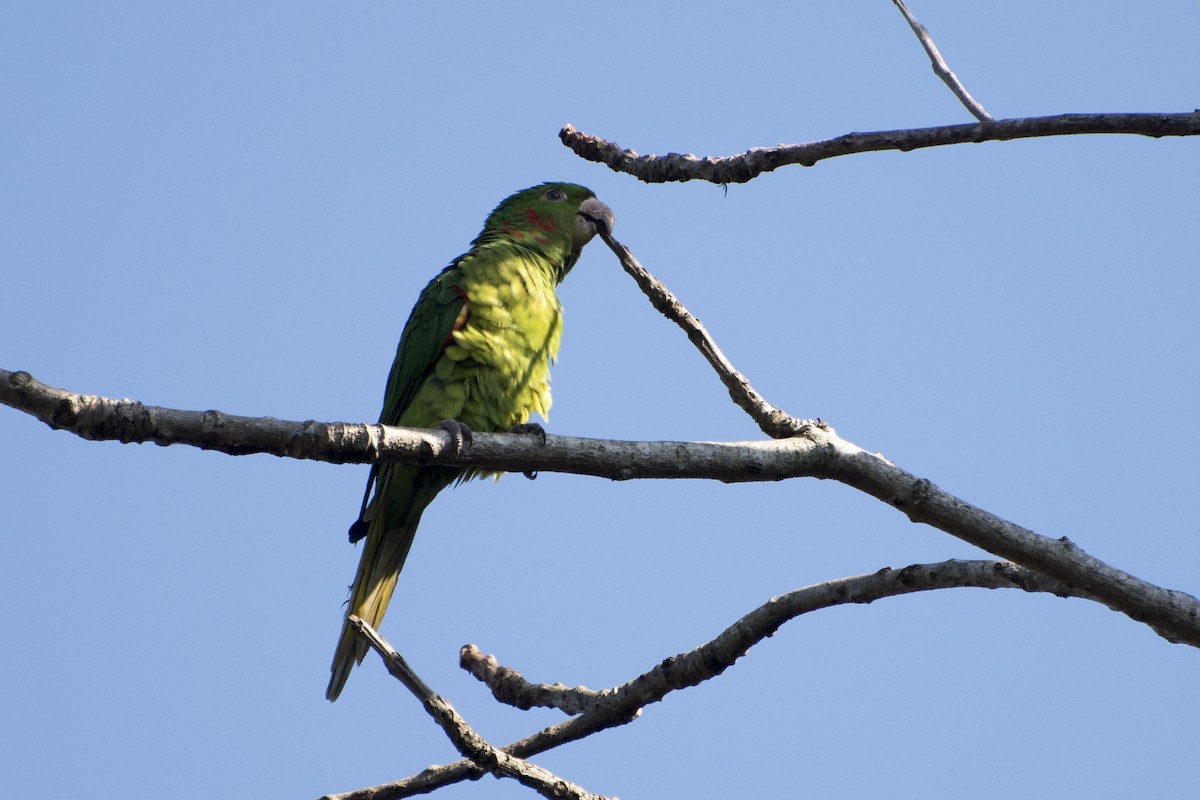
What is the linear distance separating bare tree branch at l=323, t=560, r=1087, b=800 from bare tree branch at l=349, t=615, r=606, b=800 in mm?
171

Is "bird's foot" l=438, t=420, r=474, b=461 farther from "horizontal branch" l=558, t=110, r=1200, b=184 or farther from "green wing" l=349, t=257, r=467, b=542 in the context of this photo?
"green wing" l=349, t=257, r=467, b=542

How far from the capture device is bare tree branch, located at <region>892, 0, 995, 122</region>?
3.62m

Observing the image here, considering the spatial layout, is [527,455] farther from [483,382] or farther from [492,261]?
[492,261]

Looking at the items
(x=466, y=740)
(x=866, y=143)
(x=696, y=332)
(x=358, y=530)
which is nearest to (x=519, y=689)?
(x=466, y=740)

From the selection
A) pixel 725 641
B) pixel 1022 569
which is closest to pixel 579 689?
pixel 725 641

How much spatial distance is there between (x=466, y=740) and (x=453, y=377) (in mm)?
2279

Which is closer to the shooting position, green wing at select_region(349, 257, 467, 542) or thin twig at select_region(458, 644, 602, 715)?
thin twig at select_region(458, 644, 602, 715)

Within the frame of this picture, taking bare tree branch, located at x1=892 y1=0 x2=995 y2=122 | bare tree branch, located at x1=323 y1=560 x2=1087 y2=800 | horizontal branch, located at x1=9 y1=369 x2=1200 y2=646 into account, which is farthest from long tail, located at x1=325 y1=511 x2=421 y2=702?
bare tree branch, located at x1=892 y1=0 x2=995 y2=122

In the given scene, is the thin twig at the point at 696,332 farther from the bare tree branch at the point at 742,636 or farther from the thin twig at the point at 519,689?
the thin twig at the point at 519,689

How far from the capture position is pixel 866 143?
11.7 feet

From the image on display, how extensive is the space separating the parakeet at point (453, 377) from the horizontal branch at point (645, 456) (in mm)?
1530

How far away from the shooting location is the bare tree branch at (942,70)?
3.62m

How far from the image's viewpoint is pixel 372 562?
547 centimetres

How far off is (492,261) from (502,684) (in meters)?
2.25
